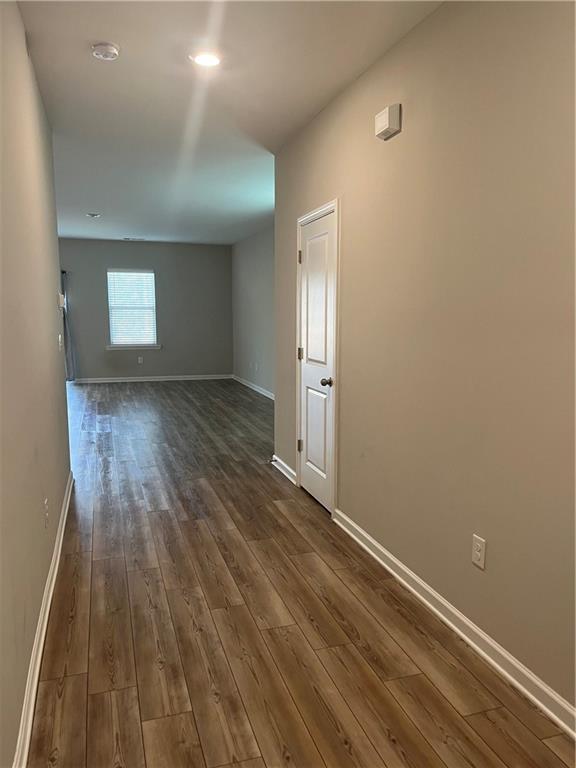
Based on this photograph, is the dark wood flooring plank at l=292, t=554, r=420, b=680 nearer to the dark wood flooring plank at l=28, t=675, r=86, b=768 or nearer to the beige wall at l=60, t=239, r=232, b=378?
the dark wood flooring plank at l=28, t=675, r=86, b=768

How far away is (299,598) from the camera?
2.54 meters

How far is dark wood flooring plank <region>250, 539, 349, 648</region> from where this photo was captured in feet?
7.38

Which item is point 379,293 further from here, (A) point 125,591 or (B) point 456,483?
(A) point 125,591

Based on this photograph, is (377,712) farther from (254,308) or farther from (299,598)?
(254,308)

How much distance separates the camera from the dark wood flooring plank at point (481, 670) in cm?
176

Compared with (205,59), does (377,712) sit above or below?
below

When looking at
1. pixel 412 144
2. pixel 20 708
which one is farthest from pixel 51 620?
pixel 412 144

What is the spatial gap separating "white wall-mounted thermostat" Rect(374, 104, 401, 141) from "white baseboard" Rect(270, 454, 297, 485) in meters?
2.63

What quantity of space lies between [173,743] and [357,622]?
37.5 inches

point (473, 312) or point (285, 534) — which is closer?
point (473, 312)

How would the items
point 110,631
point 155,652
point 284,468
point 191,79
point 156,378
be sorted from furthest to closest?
point 156,378 → point 284,468 → point 191,79 → point 110,631 → point 155,652

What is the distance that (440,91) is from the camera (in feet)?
7.39

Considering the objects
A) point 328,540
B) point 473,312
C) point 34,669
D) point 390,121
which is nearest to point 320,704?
point 34,669

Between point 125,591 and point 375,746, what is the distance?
1.44 meters
